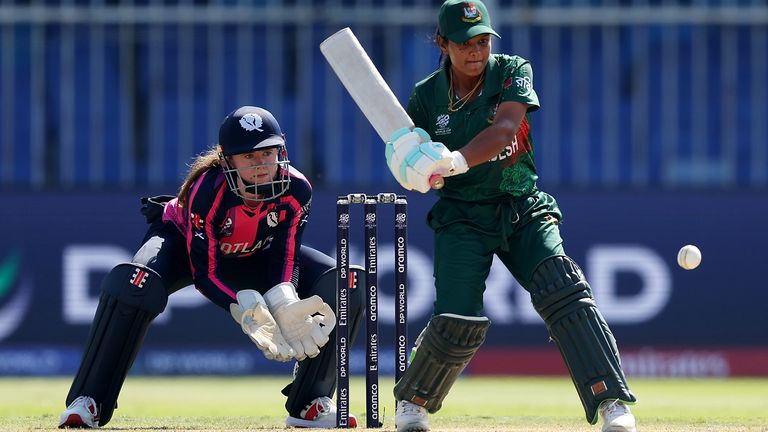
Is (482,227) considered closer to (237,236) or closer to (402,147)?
(402,147)

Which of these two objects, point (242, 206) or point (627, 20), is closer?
point (242, 206)

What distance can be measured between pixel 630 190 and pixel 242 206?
5988 millimetres

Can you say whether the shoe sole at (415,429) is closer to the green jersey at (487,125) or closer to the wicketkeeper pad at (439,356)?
the wicketkeeper pad at (439,356)

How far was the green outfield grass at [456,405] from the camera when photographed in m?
5.80

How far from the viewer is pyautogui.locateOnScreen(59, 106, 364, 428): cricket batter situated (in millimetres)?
5336

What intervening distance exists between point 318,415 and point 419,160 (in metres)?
1.48

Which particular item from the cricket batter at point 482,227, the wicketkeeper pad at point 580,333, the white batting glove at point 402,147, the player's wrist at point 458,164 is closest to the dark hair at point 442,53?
the cricket batter at point 482,227

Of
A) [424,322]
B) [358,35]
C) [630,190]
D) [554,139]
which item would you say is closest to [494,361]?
[424,322]

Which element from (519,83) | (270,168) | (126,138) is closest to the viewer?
(519,83)

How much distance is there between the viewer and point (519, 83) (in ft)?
16.3

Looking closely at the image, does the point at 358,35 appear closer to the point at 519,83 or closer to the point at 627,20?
the point at 627,20

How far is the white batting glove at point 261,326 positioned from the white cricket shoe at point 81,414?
694 mm

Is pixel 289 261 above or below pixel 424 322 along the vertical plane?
above

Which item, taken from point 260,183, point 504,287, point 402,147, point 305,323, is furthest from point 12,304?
point 402,147
